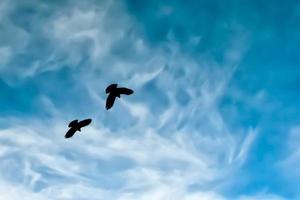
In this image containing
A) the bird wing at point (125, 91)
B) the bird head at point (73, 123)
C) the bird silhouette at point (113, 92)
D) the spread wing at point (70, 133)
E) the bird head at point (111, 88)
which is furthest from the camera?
the spread wing at point (70, 133)

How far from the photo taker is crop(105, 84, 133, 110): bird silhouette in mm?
19152

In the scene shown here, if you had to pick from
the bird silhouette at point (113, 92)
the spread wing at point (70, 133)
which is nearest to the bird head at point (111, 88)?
the bird silhouette at point (113, 92)

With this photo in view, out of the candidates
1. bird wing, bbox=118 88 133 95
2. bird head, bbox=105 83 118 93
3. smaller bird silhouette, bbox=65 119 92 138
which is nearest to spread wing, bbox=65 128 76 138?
smaller bird silhouette, bbox=65 119 92 138

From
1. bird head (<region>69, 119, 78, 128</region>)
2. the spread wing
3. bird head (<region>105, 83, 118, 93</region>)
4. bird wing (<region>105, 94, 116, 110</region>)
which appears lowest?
the spread wing

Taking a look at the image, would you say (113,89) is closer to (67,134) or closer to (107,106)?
(107,106)

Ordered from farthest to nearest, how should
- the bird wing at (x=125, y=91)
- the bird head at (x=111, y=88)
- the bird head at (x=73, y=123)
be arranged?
the bird head at (x=73, y=123)
the bird wing at (x=125, y=91)
the bird head at (x=111, y=88)

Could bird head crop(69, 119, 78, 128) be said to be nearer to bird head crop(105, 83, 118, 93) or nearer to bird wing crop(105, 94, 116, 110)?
bird wing crop(105, 94, 116, 110)

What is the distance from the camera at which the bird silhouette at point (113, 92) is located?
19.2 meters

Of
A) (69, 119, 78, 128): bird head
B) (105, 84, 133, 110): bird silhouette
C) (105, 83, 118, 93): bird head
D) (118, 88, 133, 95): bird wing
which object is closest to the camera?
(105, 83, 118, 93): bird head

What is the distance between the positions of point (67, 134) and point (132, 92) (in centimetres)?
503

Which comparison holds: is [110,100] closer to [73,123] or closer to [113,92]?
[113,92]

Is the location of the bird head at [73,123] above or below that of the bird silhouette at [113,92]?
below

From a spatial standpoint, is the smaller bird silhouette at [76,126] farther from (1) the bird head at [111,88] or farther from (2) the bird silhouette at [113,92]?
(1) the bird head at [111,88]

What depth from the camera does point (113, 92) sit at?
19.5 m
